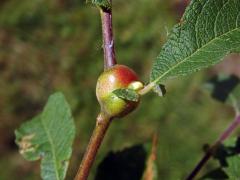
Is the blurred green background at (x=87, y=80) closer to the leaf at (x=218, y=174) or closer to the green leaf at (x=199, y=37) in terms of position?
the leaf at (x=218, y=174)

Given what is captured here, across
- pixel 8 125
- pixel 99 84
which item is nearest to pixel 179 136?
pixel 8 125

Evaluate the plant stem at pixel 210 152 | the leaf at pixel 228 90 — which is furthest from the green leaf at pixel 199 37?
the leaf at pixel 228 90

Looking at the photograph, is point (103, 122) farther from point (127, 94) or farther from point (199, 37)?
point (199, 37)

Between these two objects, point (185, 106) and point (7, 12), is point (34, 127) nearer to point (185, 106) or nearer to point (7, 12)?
point (185, 106)

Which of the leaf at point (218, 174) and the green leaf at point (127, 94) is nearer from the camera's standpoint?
the green leaf at point (127, 94)

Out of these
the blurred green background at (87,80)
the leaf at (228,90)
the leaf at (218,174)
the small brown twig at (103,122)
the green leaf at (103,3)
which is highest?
the blurred green background at (87,80)

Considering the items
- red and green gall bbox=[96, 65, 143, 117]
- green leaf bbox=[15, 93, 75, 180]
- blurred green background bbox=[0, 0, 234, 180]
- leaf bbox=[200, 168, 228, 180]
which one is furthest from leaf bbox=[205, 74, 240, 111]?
blurred green background bbox=[0, 0, 234, 180]
